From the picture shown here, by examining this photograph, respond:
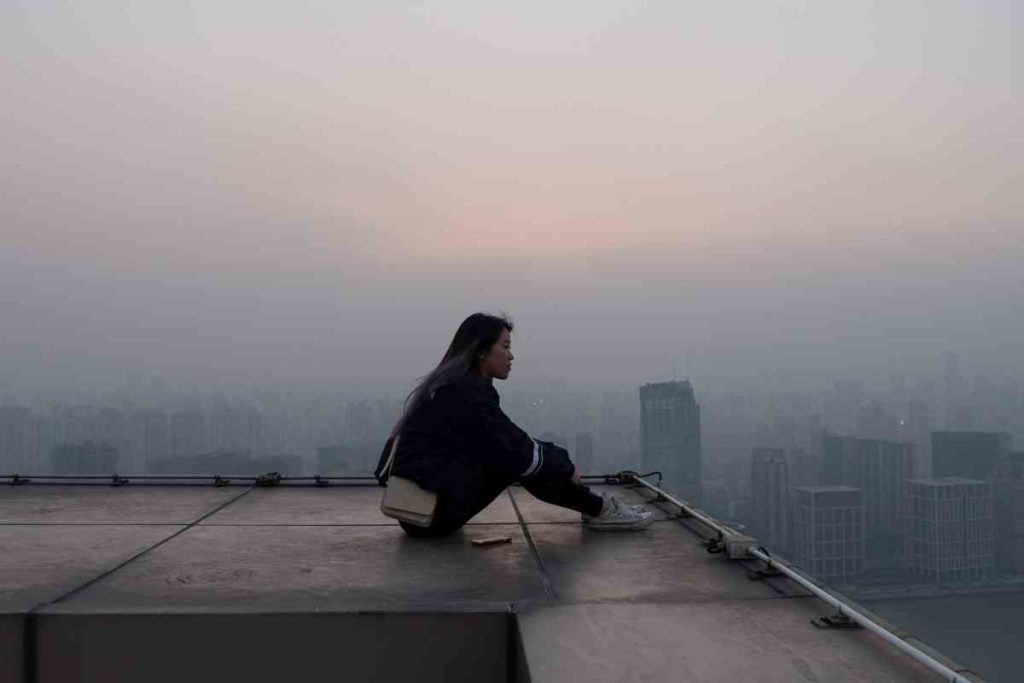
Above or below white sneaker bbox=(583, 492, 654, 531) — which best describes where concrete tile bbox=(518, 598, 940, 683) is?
above

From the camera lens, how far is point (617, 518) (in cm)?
454

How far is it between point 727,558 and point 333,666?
6.51 feet

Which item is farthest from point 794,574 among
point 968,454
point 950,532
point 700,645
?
point 968,454

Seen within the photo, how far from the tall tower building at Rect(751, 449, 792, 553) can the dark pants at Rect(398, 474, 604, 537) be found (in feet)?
82.5

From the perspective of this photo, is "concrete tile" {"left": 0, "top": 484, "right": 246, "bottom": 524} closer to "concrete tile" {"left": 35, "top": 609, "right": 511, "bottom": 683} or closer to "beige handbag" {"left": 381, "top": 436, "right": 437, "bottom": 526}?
"beige handbag" {"left": 381, "top": 436, "right": 437, "bottom": 526}

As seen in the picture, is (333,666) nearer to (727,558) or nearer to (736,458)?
(727,558)

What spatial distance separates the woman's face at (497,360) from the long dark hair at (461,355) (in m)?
0.03

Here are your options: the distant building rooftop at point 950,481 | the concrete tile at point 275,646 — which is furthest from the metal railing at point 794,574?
the distant building rooftop at point 950,481

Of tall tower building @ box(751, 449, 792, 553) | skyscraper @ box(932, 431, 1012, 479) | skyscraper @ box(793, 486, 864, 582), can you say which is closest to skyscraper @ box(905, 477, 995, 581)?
skyscraper @ box(793, 486, 864, 582)

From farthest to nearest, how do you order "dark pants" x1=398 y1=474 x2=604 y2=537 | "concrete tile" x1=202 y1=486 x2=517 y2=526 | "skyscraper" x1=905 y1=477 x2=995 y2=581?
"skyscraper" x1=905 y1=477 x2=995 y2=581 → "concrete tile" x1=202 y1=486 x2=517 y2=526 → "dark pants" x1=398 y1=474 x2=604 y2=537

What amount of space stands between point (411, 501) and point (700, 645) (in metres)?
2.07

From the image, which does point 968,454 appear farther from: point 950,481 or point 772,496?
point 772,496

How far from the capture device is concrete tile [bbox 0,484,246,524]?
510cm

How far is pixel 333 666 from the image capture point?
106 inches
